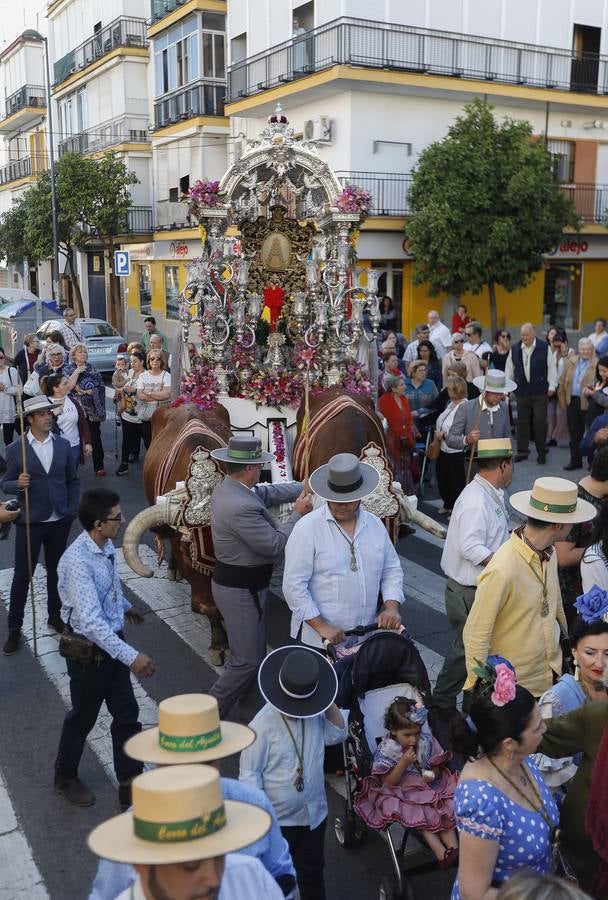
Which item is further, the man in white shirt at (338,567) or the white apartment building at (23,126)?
the white apartment building at (23,126)

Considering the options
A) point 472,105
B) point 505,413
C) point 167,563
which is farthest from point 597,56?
point 167,563

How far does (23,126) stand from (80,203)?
2211cm

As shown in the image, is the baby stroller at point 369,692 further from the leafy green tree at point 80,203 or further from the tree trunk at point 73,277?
the tree trunk at point 73,277

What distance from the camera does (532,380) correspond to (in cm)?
1274

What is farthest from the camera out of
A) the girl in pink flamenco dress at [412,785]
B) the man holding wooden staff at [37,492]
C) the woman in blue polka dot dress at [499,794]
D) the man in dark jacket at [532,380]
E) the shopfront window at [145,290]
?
the shopfront window at [145,290]

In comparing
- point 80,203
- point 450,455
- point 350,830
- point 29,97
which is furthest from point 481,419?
point 29,97

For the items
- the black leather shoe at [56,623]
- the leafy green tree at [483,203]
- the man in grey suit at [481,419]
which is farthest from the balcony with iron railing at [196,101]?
the black leather shoe at [56,623]

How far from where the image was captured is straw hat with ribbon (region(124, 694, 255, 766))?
96.7 inches

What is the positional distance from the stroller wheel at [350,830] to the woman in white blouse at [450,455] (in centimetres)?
593

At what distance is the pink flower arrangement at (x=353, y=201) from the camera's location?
925 cm

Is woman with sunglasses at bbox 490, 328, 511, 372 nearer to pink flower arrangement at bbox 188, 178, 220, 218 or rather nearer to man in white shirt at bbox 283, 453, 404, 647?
pink flower arrangement at bbox 188, 178, 220, 218

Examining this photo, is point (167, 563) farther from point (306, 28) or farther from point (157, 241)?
point (157, 241)

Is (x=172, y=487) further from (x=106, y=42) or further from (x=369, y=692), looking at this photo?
(x=106, y=42)

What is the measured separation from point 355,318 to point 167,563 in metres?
3.20
